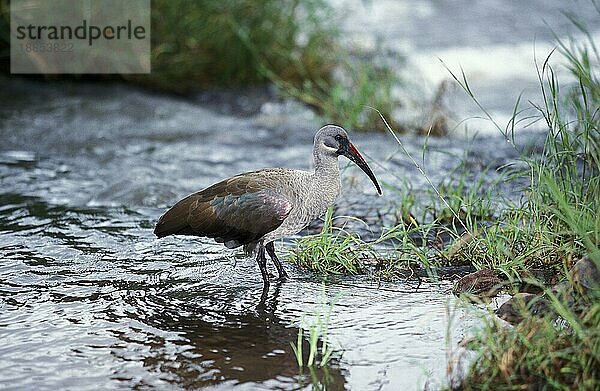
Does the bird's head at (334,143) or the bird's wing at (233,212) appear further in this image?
the bird's head at (334,143)

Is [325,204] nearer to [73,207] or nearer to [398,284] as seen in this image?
[398,284]

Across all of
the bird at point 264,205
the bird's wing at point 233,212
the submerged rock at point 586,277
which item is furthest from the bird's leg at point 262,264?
the submerged rock at point 586,277

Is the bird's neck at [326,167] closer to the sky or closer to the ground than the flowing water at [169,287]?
closer to the sky

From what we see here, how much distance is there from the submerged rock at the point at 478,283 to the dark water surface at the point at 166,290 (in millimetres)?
118

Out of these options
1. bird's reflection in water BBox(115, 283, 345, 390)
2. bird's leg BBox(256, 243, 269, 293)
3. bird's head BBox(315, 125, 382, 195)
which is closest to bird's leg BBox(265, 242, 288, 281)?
bird's leg BBox(256, 243, 269, 293)

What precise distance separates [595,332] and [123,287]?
2660mm

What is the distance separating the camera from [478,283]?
203 inches

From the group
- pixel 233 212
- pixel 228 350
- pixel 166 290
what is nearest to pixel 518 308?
pixel 228 350

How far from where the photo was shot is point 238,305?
16.9 feet

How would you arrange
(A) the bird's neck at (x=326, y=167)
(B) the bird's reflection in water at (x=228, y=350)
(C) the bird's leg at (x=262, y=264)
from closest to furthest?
1. (B) the bird's reflection in water at (x=228, y=350)
2. (C) the bird's leg at (x=262, y=264)
3. (A) the bird's neck at (x=326, y=167)

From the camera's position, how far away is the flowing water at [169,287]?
4.30 m

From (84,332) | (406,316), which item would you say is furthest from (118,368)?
(406,316)

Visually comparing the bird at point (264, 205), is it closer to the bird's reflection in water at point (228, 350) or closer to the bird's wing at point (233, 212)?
the bird's wing at point (233, 212)

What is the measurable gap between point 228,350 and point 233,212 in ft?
3.34
